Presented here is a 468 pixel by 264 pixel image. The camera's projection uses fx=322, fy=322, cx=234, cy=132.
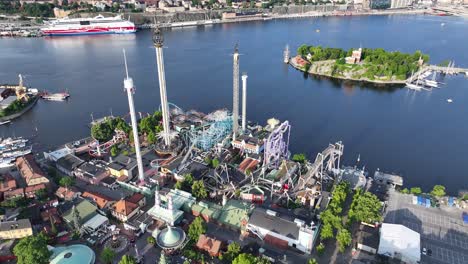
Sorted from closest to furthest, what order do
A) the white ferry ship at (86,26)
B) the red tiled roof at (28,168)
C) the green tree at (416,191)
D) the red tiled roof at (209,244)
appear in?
the red tiled roof at (209,244), the red tiled roof at (28,168), the green tree at (416,191), the white ferry ship at (86,26)

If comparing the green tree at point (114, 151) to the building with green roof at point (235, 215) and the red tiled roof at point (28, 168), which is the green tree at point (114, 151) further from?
the building with green roof at point (235, 215)

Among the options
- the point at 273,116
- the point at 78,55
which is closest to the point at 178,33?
the point at 78,55

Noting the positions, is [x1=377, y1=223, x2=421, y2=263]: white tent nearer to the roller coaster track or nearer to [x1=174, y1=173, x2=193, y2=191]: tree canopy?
the roller coaster track

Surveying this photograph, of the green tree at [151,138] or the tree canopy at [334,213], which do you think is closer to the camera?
the tree canopy at [334,213]

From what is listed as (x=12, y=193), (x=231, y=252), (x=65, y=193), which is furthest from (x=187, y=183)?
(x=12, y=193)

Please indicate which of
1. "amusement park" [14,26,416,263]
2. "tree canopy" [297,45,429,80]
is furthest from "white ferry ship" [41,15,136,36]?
"amusement park" [14,26,416,263]

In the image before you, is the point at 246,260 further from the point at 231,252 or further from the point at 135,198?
the point at 135,198

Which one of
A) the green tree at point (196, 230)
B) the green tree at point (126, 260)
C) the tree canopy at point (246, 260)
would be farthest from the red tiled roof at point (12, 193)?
the tree canopy at point (246, 260)
